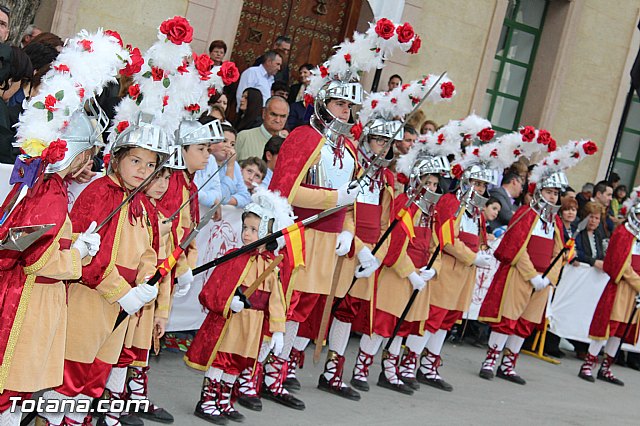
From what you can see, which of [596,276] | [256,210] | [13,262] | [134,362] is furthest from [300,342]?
[596,276]

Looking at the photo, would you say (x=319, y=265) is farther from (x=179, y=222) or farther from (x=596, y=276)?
(x=596, y=276)

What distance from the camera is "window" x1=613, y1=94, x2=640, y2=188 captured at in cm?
1808

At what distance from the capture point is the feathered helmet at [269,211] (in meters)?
6.79

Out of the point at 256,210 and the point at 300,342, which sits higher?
the point at 256,210

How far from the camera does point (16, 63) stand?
22.6 ft

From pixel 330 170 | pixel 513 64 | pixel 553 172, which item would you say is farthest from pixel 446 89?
pixel 513 64

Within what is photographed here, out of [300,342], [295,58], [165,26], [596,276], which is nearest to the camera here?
[165,26]

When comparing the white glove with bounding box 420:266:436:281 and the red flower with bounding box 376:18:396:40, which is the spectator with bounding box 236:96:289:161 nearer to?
the white glove with bounding box 420:266:436:281

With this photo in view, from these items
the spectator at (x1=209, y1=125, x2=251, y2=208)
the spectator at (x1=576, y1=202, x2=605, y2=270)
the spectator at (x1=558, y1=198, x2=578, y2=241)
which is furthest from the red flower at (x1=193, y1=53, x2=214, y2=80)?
the spectator at (x1=576, y1=202, x2=605, y2=270)

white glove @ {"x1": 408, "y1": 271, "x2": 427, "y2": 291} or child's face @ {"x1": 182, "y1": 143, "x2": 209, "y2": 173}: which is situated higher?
child's face @ {"x1": 182, "y1": 143, "x2": 209, "y2": 173}

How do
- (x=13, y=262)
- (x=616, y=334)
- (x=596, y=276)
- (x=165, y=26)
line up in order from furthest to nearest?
(x=596, y=276) < (x=616, y=334) < (x=165, y=26) < (x=13, y=262)

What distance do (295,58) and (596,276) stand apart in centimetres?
457

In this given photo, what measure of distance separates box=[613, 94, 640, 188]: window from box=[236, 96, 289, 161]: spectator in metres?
9.93

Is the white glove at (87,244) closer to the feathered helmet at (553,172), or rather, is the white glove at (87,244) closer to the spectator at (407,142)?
the spectator at (407,142)
